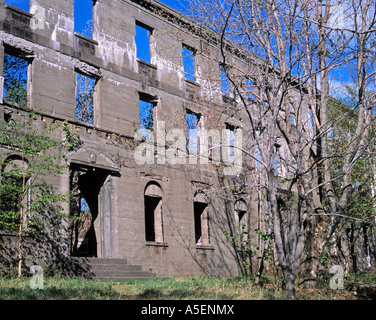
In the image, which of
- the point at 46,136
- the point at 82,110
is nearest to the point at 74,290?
the point at 46,136

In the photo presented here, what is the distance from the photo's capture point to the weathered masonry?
616 inches

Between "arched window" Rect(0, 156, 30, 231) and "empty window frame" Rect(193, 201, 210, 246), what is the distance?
28.3 ft

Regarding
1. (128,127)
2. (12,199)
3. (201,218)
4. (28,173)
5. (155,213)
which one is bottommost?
(201,218)

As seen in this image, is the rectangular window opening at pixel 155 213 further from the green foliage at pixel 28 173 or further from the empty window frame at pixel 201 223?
the green foliage at pixel 28 173

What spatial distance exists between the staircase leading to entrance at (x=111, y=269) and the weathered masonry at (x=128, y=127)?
1.52 feet

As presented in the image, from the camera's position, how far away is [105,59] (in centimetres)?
1803

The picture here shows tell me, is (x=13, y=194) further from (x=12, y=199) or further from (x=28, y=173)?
(x=28, y=173)

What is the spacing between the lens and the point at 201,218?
20984 mm

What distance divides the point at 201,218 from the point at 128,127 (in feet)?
18.0

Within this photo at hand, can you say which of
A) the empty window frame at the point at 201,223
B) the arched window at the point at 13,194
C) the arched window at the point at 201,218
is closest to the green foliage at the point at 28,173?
the arched window at the point at 13,194

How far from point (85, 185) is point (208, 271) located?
249 inches

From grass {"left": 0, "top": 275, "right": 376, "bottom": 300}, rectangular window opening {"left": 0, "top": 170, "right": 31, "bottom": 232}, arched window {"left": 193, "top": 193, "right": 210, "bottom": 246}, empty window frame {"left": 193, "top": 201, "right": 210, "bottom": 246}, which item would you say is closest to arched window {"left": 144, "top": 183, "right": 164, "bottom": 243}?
arched window {"left": 193, "top": 193, "right": 210, "bottom": 246}

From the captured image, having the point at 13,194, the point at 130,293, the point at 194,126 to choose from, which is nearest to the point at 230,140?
the point at 194,126

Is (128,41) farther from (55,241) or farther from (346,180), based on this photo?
(346,180)
